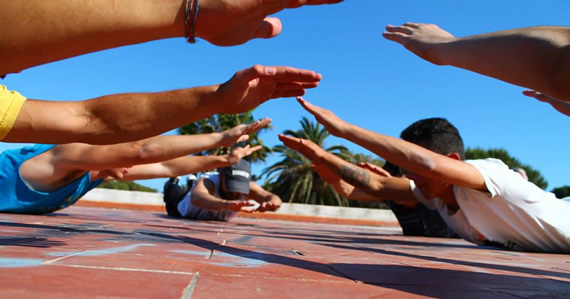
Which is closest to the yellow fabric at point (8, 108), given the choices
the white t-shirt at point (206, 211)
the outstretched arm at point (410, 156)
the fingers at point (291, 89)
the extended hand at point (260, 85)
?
the extended hand at point (260, 85)

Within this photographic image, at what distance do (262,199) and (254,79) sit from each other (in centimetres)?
515

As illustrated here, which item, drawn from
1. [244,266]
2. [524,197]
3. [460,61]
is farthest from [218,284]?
[524,197]

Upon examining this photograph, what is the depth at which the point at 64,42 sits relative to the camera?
124 cm

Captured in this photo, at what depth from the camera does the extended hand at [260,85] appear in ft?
6.50

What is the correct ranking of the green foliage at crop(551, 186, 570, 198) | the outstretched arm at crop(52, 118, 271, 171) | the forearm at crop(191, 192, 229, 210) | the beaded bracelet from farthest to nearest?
the green foliage at crop(551, 186, 570, 198) → the forearm at crop(191, 192, 229, 210) → the outstretched arm at crop(52, 118, 271, 171) → the beaded bracelet

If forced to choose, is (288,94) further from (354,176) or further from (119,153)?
(354,176)

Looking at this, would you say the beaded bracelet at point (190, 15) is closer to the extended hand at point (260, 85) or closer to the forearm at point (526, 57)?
the extended hand at point (260, 85)

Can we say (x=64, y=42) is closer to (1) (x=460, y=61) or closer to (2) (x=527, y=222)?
(1) (x=460, y=61)

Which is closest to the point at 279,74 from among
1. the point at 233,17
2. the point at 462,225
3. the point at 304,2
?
the point at 304,2

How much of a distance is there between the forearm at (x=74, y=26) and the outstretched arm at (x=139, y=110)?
13.3 inches

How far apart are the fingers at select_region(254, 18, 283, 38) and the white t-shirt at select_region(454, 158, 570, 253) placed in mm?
1986

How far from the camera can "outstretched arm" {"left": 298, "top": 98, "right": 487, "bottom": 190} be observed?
3.06m

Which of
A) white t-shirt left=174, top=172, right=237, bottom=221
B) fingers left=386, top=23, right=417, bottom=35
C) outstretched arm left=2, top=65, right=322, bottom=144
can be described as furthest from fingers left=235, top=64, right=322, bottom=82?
white t-shirt left=174, top=172, right=237, bottom=221

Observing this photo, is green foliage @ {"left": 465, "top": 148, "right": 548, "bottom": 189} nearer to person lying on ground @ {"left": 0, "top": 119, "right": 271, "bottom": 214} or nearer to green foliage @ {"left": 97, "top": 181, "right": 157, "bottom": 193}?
green foliage @ {"left": 97, "top": 181, "right": 157, "bottom": 193}
